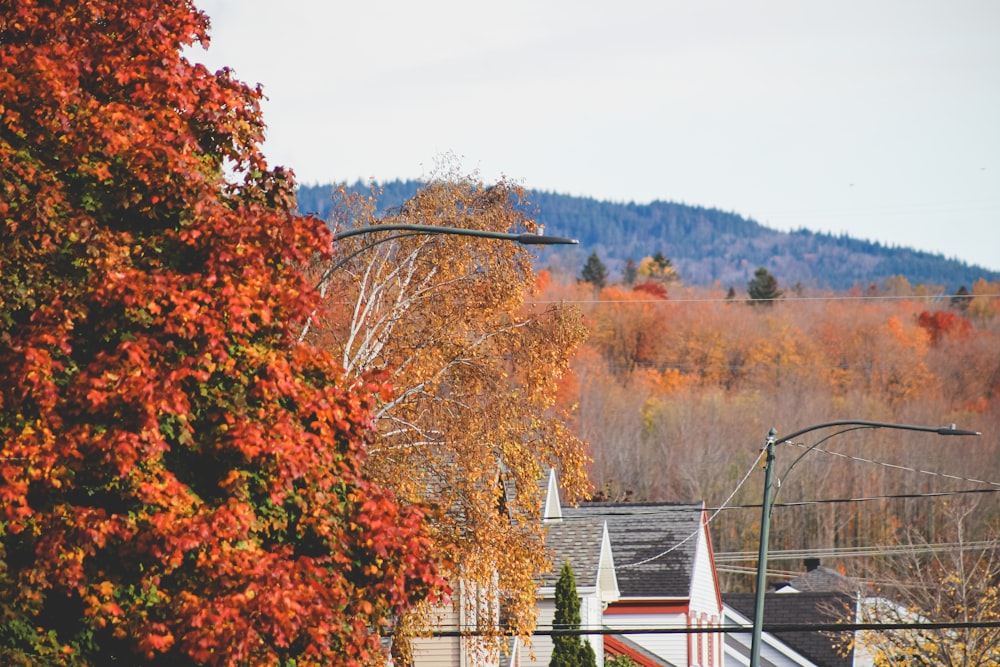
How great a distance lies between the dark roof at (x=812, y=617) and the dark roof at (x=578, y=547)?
570 inches

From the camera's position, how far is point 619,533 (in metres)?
42.4

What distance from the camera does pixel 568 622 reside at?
29.8 metres

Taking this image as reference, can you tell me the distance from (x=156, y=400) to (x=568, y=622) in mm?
20257

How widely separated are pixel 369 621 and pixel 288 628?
1.78 m

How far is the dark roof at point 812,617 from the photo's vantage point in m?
48.4

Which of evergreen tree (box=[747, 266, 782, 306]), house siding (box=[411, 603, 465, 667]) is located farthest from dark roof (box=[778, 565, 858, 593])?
evergreen tree (box=[747, 266, 782, 306])

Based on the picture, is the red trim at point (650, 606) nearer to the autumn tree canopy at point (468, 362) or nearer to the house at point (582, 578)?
the house at point (582, 578)

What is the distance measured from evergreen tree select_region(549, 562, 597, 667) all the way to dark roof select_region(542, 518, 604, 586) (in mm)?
2321

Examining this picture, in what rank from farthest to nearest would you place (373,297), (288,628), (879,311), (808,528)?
1. (879,311)
2. (808,528)
3. (373,297)
4. (288,628)

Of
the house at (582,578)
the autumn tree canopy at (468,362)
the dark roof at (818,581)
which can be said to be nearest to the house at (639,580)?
the house at (582,578)

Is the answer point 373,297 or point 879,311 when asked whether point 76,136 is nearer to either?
point 373,297

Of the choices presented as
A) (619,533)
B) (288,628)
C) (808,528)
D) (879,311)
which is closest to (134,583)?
(288,628)

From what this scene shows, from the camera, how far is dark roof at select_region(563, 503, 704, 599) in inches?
1566

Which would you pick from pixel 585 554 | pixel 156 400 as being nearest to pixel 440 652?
pixel 585 554
